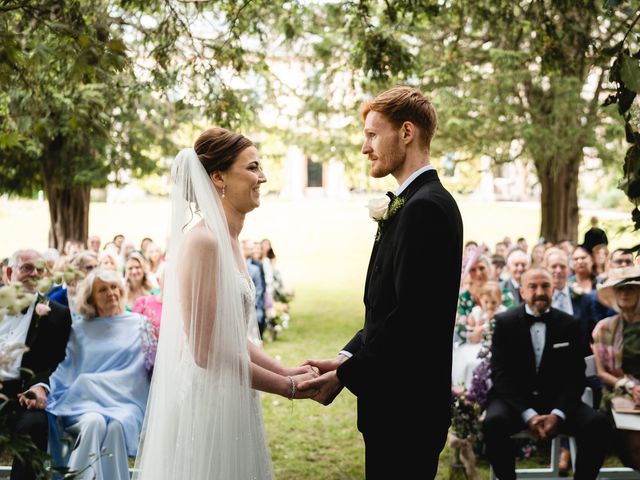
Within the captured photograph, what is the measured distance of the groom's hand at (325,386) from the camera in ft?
11.1

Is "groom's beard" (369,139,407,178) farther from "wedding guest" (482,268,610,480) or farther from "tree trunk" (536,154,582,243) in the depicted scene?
"tree trunk" (536,154,582,243)

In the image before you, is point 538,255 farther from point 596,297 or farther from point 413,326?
point 413,326

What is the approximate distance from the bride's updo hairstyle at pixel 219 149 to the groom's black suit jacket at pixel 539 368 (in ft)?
10.4

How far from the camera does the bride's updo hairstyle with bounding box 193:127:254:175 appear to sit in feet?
11.5

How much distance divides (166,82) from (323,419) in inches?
162

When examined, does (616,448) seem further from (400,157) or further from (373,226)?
(373,226)

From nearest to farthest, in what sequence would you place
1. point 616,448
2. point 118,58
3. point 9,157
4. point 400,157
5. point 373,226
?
point 118,58, point 400,157, point 616,448, point 9,157, point 373,226

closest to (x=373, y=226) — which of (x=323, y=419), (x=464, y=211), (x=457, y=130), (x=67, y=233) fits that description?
(x=464, y=211)

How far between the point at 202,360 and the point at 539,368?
3347 mm

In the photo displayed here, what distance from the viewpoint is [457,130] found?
14492 millimetres

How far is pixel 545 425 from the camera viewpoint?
5.45m

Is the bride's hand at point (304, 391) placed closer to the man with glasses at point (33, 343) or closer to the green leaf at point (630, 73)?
the green leaf at point (630, 73)

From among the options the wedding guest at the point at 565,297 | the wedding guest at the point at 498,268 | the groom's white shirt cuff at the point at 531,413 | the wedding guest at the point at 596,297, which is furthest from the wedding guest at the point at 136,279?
the wedding guest at the point at 596,297

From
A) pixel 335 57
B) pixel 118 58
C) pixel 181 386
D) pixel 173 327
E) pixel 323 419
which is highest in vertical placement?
pixel 335 57
